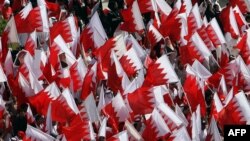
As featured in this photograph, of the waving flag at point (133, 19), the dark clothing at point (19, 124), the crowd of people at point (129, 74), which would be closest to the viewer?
the crowd of people at point (129, 74)

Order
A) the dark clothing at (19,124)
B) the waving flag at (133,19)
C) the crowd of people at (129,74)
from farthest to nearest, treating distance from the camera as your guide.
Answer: the waving flag at (133,19)
the dark clothing at (19,124)
the crowd of people at (129,74)

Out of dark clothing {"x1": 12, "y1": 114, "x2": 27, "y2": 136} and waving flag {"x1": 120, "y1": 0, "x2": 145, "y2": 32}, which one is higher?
waving flag {"x1": 120, "y1": 0, "x2": 145, "y2": 32}

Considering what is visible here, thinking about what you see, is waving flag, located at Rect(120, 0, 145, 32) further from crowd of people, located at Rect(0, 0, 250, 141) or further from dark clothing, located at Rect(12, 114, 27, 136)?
dark clothing, located at Rect(12, 114, 27, 136)

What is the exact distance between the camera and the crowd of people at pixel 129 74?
1065cm

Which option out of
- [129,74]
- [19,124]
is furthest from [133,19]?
[19,124]

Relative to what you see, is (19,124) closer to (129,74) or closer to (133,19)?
(129,74)

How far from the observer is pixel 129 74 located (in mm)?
12547

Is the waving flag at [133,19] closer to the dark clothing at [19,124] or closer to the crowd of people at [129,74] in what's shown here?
the crowd of people at [129,74]

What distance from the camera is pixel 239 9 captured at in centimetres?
1514

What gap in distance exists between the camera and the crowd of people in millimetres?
10648

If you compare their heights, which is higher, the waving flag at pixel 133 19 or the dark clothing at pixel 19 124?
the waving flag at pixel 133 19

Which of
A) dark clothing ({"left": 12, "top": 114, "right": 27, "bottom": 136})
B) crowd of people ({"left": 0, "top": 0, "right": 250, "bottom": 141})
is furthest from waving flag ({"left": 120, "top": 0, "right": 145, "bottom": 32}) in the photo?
dark clothing ({"left": 12, "top": 114, "right": 27, "bottom": 136})

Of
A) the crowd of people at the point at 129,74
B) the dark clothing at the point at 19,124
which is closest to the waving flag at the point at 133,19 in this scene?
the crowd of people at the point at 129,74

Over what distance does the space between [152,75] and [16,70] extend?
2369mm
